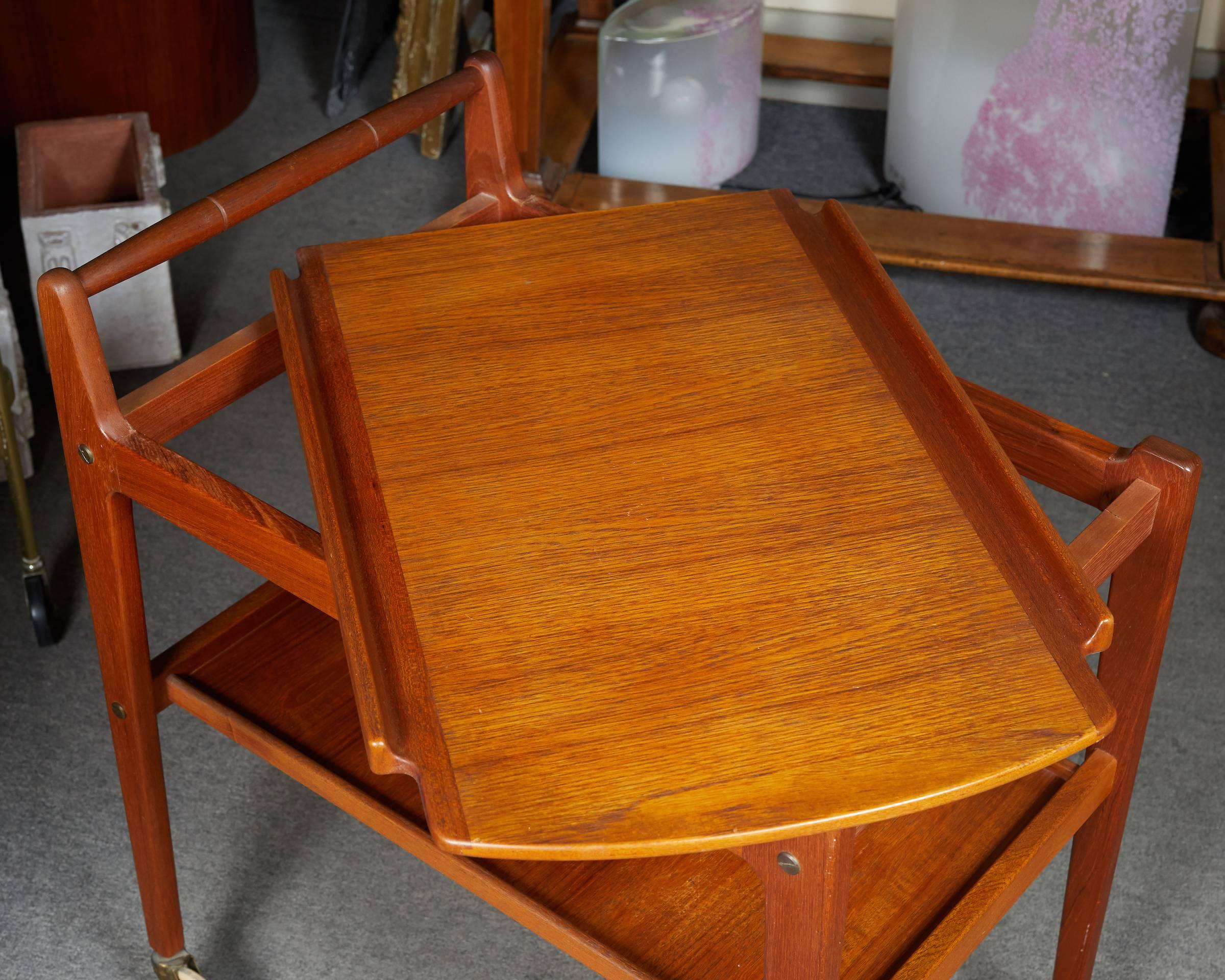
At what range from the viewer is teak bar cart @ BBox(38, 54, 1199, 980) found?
2.23 feet

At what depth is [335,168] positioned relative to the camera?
1036 mm

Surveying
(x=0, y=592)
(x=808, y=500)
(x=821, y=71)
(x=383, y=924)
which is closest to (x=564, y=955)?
(x=383, y=924)

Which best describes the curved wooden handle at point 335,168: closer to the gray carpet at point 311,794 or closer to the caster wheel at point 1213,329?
the gray carpet at point 311,794

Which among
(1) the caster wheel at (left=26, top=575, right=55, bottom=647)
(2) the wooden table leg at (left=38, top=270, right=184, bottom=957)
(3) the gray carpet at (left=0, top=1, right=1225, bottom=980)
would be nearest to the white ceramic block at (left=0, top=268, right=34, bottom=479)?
(3) the gray carpet at (left=0, top=1, right=1225, bottom=980)

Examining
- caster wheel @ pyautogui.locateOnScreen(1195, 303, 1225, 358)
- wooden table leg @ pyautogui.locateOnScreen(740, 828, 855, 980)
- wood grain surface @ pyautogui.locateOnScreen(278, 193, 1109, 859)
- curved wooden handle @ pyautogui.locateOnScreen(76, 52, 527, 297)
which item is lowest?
caster wheel @ pyautogui.locateOnScreen(1195, 303, 1225, 358)

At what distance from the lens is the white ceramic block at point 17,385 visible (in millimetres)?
1619

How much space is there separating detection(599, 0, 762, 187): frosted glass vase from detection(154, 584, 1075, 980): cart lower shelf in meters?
1.36

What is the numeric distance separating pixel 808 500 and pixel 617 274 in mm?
262

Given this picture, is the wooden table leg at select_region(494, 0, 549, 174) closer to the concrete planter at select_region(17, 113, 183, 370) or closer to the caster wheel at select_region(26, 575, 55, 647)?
the concrete planter at select_region(17, 113, 183, 370)

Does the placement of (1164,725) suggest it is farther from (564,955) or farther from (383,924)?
(383,924)

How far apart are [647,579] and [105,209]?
1280 mm

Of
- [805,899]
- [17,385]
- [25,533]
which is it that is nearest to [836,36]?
[17,385]

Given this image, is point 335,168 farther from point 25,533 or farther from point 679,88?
point 679,88

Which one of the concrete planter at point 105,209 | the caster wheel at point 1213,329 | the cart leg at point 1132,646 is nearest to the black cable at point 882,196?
the caster wheel at point 1213,329
